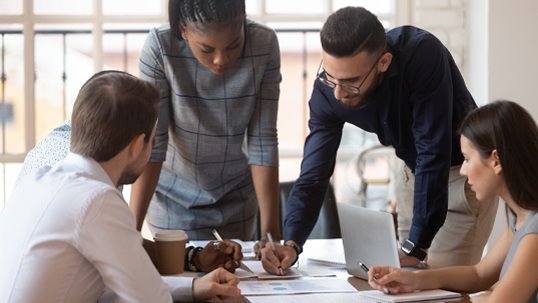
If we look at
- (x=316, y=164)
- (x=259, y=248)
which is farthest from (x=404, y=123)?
(x=259, y=248)

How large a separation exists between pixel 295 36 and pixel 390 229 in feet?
7.24

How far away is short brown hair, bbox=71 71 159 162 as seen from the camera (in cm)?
164

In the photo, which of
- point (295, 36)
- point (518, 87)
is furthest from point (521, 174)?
point (295, 36)

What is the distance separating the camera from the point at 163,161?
245cm

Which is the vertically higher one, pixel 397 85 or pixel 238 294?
pixel 397 85

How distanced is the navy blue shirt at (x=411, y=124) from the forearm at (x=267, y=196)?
95mm

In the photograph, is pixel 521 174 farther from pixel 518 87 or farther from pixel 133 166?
pixel 518 87

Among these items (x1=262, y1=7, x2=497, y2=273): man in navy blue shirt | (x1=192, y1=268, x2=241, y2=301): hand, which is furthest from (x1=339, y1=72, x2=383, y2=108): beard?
(x1=192, y1=268, x2=241, y2=301): hand

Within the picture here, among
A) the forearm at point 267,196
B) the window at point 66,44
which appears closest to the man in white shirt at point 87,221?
the forearm at point 267,196

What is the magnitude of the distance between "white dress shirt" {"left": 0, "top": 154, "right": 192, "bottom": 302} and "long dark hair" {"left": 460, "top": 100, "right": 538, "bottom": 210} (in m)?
0.77

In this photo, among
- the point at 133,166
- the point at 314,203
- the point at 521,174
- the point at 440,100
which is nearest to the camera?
the point at 133,166

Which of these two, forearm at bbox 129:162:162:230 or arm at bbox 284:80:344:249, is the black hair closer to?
arm at bbox 284:80:344:249

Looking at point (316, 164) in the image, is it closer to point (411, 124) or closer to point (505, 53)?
point (411, 124)

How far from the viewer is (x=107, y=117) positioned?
1.64 m
